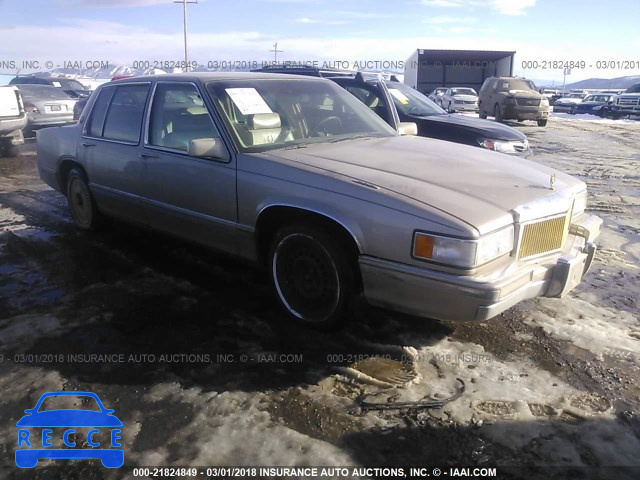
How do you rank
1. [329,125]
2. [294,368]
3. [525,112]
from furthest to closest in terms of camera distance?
[525,112], [329,125], [294,368]

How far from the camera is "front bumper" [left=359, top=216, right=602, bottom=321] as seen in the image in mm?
2668

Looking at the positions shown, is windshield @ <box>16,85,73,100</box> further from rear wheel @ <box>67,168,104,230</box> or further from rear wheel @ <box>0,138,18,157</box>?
rear wheel @ <box>67,168,104,230</box>

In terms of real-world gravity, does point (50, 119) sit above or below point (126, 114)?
below

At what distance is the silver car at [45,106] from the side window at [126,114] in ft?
29.6

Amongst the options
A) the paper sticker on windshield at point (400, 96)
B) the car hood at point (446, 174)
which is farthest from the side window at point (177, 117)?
the paper sticker on windshield at point (400, 96)

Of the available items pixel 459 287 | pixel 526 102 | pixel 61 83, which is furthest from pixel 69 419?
pixel 526 102

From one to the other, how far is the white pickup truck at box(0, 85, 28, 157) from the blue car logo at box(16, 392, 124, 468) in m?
9.29

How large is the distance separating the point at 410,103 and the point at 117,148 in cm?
489

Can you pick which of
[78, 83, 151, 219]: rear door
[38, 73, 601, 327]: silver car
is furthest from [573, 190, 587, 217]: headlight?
[78, 83, 151, 219]: rear door

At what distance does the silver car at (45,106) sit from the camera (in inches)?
489

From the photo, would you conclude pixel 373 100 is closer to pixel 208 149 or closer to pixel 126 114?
pixel 126 114

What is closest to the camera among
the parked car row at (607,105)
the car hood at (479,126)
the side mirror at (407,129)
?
the side mirror at (407,129)

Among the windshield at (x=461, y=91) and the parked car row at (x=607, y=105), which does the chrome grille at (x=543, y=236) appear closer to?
the parked car row at (x=607, y=105)

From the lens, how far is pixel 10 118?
10.2 meters
